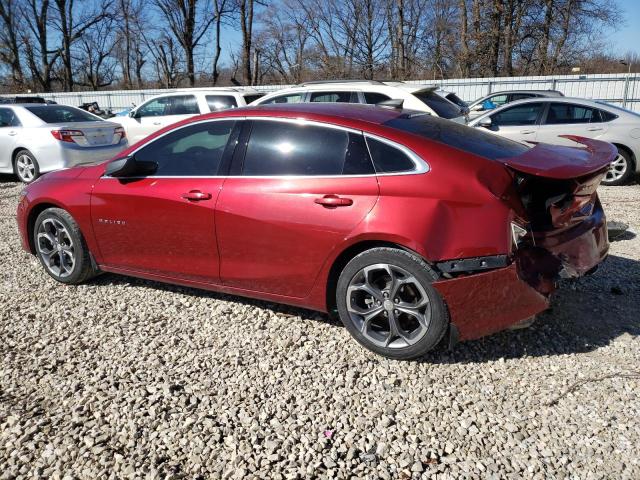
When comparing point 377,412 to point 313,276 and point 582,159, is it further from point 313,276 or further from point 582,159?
point 582,159

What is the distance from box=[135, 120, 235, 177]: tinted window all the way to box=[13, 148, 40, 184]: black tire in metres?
6.64

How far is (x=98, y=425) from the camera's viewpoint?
282cm

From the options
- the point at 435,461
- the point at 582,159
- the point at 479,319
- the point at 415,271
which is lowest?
the point at 435,461

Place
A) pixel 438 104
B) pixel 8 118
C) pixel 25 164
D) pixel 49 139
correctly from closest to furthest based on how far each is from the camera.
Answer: pixel 438 104 < pixel 49 139 < pixel 25 164 < pixel 8 118

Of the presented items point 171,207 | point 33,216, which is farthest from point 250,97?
point 171,207

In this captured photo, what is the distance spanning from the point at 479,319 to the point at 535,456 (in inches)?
31.5

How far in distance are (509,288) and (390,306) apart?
69 cm

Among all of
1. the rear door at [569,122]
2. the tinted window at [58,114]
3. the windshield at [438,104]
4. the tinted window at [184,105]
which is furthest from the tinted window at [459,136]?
the tinted window at [184,105]

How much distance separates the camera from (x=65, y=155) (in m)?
9.42

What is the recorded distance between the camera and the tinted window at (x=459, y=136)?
11.2 ft

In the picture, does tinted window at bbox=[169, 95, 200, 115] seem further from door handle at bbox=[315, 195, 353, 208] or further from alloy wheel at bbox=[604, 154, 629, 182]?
door handle at bbox=[315, 195, 353, 208]

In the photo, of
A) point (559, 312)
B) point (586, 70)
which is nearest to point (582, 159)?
point (559, 312)

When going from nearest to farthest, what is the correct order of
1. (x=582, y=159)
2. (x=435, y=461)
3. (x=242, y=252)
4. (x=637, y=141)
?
(x=435, y=461)
(x=582, y=159)
(x=242, y=252)
(x=637, y=141)

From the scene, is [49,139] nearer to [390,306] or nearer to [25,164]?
[25,164]
